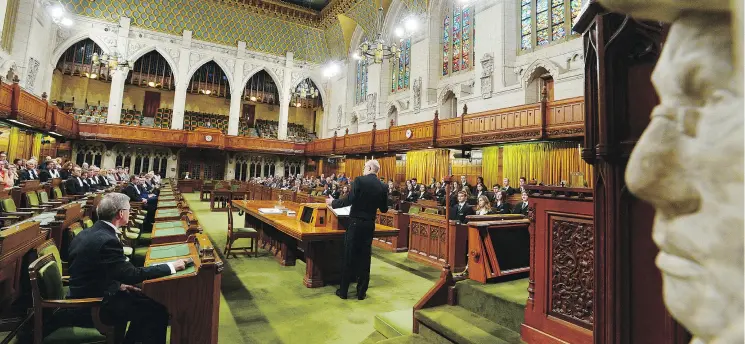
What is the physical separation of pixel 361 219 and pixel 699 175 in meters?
3.07

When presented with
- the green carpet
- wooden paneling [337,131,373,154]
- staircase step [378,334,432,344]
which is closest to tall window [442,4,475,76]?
→ wooden paneling [337,131,373,154]

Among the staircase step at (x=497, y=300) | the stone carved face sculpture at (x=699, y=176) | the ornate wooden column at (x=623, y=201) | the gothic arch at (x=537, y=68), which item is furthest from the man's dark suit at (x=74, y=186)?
the gothic arch at (x=537, y=68)

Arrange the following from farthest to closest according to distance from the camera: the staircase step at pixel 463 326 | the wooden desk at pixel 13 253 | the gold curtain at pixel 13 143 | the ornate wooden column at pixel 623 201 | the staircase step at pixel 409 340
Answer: the gold curtain at pixel 13 143 < the staircase step at pixel 409 340 < the wooden desk at pixel 13 253 < the staircase step at pixel 463 326 < the ornate wooden column at pixel 623 201

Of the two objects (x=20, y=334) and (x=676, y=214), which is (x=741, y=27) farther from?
(x=20, y=334)

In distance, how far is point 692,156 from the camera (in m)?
0.52

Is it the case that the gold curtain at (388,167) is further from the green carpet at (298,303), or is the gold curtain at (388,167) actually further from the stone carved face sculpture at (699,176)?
the stone carved face sculpture at (699,176)

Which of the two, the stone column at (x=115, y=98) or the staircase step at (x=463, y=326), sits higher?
the stone column at (x=115, y=98)

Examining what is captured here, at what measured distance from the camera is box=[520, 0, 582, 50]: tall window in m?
9.77

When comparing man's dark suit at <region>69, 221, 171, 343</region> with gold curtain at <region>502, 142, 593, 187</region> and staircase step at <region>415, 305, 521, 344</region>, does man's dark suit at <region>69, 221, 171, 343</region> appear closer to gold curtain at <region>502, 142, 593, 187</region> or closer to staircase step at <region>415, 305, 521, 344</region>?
staircase step at <region>415, 305, 521, 344</region>

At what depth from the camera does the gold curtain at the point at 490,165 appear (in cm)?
1116

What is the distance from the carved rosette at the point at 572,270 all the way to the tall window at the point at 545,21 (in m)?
9.64

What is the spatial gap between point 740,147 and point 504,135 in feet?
30.5

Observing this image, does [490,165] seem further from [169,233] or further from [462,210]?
[169,233]

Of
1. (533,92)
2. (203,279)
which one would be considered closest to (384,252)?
(203,279)
